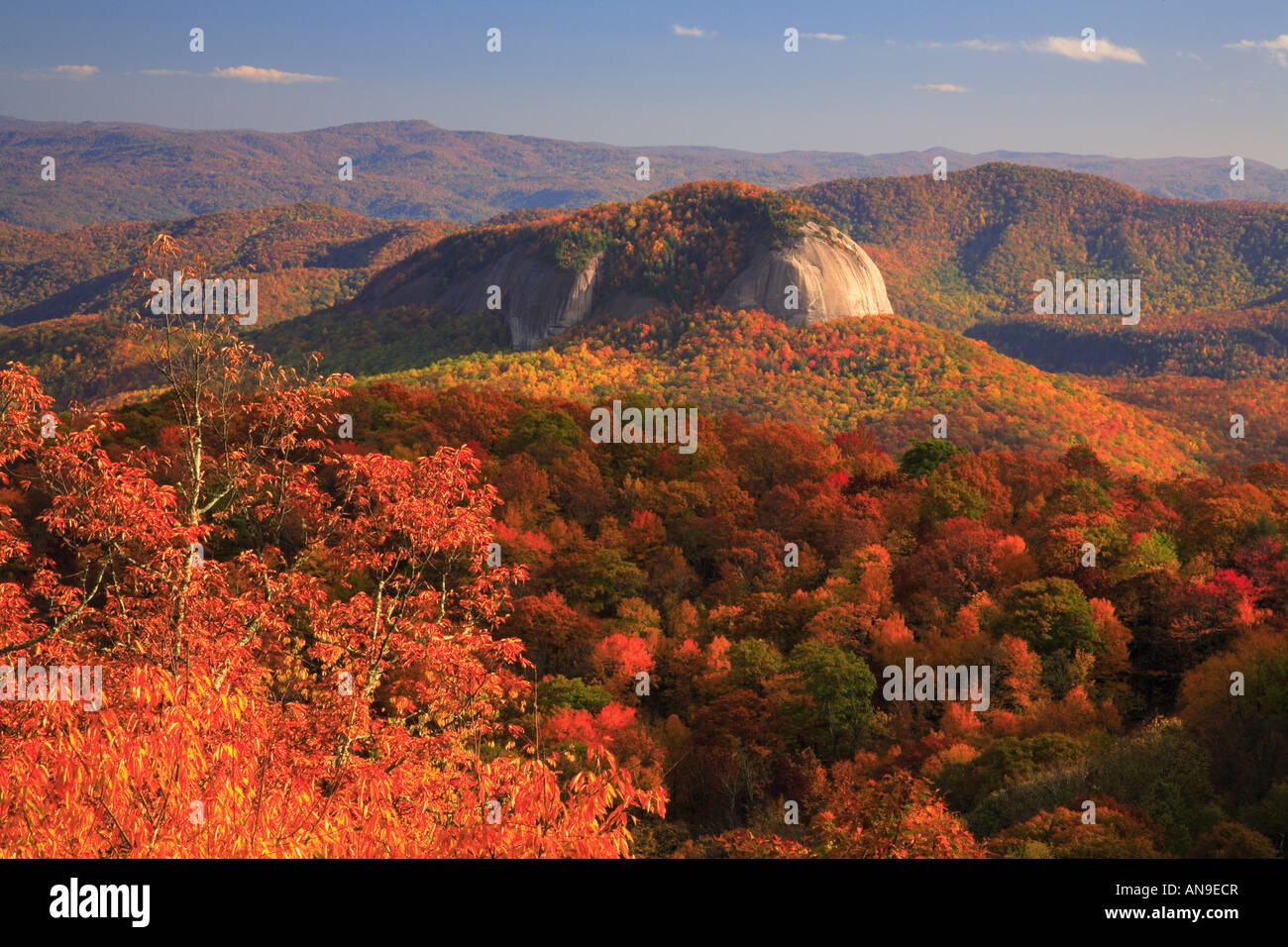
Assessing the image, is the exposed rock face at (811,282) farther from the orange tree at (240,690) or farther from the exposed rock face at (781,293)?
the orange tree at (240,690)

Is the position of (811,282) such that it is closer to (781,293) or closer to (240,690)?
(781,293)

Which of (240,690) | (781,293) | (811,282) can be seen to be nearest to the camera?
(240,690)

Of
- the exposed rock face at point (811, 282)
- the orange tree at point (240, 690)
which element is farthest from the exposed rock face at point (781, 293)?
the orange tree at point (240, 690)

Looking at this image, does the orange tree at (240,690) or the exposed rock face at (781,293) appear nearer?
the orange tree at (240,690)

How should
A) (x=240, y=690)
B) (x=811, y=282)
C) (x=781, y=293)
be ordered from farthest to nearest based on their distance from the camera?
1. (x=781, y=293)
2. (x=811, y=282)
3. (x=240, y=690)

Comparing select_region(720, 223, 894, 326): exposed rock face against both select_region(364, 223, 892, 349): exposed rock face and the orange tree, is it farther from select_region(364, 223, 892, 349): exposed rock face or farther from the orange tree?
the orange tree

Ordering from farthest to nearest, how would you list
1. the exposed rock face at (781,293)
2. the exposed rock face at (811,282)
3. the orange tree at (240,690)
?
the exposed rock face at (781,293)
the exposed rock face at (811,282)
the orange tree at (240,690)

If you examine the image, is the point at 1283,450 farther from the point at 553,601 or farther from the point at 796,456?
the point at 553,601

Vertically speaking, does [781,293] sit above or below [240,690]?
above

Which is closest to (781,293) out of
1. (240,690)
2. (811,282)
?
(811,282)

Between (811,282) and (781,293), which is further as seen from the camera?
(781,293)
